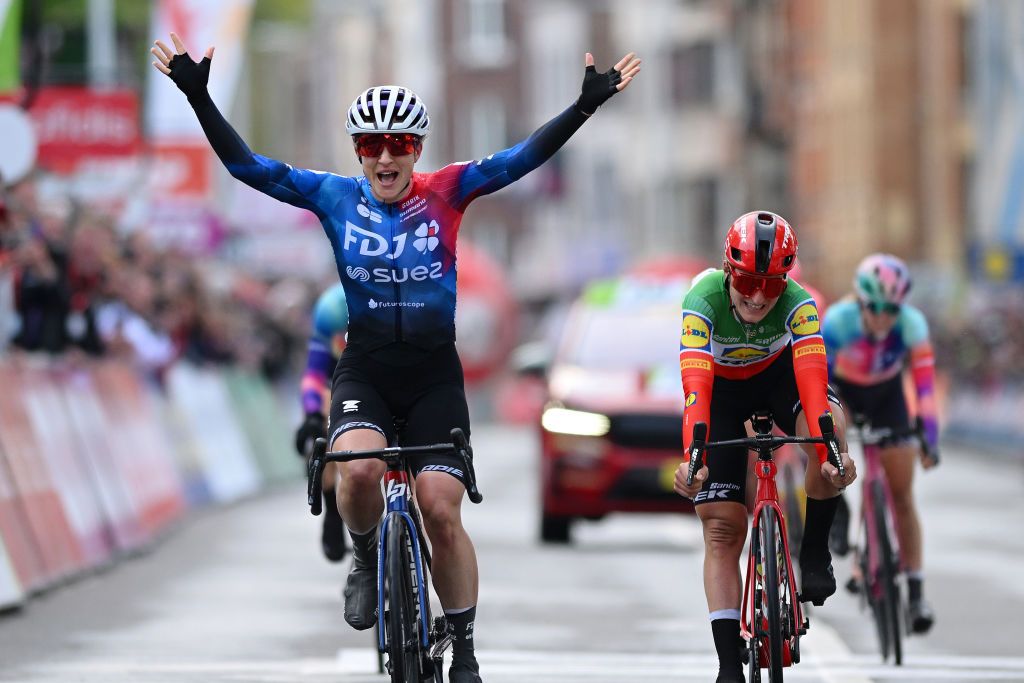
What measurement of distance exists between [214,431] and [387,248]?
15.7 meters

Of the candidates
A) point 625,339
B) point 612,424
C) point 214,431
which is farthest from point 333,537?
point 214,431

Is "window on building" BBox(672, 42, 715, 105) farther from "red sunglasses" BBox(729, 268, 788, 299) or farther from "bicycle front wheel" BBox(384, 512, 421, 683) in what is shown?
"bicycle front wheel" BBox(384, 512, 421, 683)

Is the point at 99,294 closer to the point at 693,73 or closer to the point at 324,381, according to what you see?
the point at 324,381

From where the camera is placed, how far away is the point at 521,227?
304 ft

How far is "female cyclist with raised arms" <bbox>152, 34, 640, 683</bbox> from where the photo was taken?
9297 millimetres

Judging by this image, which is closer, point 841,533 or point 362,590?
point 362,590

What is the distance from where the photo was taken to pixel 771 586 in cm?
930

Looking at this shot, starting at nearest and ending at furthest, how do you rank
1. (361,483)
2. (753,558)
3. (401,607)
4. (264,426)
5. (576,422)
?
1. (401,607)
2. (361,483)
3. (753,558)
4. (576,422)
5. (264,426)

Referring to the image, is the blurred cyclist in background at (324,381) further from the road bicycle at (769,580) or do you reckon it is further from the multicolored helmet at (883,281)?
the road bicycle at (769,580)

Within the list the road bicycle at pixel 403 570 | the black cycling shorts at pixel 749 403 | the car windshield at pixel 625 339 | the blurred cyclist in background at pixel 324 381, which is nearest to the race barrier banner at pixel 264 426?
the car windshield at pixel 625 339

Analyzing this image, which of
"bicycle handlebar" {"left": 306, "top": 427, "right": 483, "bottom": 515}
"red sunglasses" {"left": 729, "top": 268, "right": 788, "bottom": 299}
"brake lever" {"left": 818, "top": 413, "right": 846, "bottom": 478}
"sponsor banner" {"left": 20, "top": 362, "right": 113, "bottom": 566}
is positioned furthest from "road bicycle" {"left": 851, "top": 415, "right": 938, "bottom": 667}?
"sponsor banner" {"left": 20, "top": 362, "right": 113, "bottom": 566}

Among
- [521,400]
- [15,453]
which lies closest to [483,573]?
[15,453]

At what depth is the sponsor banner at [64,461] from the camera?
53.1 ft

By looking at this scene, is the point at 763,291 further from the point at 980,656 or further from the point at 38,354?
the point at 38,354
